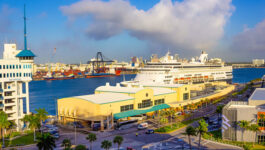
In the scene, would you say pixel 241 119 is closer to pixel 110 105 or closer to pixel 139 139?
pixel 139 139

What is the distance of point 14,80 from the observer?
35.4m

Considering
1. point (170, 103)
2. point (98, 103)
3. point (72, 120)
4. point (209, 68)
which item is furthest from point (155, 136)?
point (209, 68)

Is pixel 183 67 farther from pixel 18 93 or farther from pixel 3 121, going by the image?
pixel 3 121

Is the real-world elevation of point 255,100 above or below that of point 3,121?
above

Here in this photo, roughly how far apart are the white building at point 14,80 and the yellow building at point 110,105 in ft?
19.1

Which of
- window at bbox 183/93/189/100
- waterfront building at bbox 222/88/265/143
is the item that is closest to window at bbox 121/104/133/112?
window at bbox 183/93/189/100

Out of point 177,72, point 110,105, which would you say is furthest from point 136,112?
point 177,72

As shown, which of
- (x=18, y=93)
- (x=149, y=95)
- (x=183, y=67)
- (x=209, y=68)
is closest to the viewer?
(x=18, y=93)

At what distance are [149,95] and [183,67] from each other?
3723 centimetres

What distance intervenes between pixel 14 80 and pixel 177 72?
48.0 m

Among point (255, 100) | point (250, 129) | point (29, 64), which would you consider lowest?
point (250, 129)

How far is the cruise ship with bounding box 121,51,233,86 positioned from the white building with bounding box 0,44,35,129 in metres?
23.6

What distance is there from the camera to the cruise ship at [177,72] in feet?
223

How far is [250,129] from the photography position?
2392 centimetres
